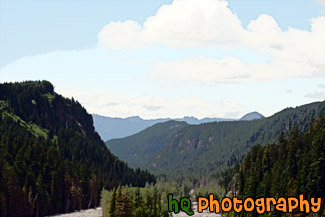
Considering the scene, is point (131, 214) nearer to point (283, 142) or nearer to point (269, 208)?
point (269, 208)

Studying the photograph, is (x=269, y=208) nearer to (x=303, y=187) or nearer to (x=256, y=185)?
(x=303, y=187)

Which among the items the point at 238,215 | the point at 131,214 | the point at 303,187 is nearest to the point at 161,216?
the point at 131,214

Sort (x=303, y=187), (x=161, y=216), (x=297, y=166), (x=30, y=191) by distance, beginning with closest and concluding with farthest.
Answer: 1. (x=161, y=216)
2. (x=303, y=187)
3. (x=297, y=166)
4. (x=30, y=191)

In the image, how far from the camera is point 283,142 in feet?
654

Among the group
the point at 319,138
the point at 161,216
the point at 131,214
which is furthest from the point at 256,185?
the point at 131,214

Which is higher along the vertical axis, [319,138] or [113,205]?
[319,138]

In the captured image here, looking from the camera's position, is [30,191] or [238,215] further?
[30,191]

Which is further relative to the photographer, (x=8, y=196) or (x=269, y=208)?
(x=8, y=196)

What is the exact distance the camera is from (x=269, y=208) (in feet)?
552

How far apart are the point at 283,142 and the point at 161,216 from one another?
233ft

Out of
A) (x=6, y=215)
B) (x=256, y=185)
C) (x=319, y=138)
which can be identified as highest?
(x=319, y=138)

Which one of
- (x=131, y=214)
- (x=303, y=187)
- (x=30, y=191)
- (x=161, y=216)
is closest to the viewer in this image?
(x=131, y=214)

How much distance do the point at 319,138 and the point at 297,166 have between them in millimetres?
14470

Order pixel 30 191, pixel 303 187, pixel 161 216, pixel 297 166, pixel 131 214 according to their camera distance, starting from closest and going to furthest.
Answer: pixel 131 214 < pixel 161 216 < pixel 303 187 < pixel 297 166 < pixel 30 191
